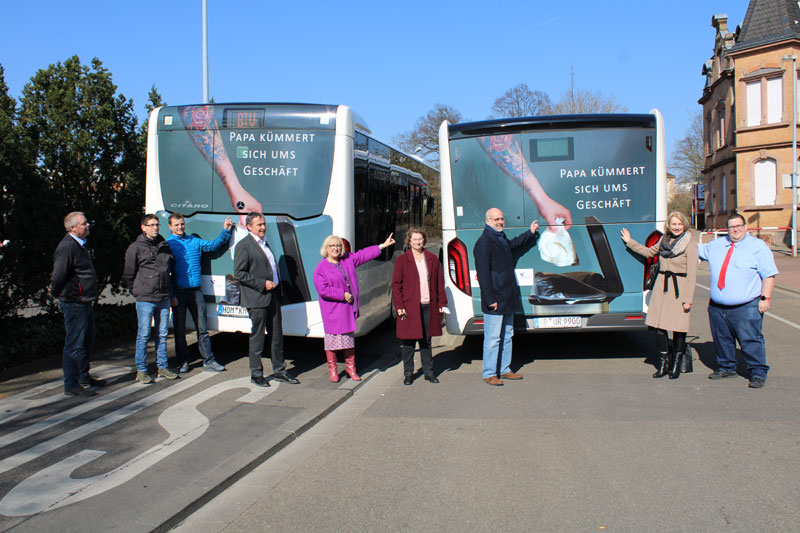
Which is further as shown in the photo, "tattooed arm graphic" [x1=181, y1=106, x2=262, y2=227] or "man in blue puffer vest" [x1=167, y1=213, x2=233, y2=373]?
"tattooed arm graphic" [x1=181, y1=106, x2=262, y2=227]

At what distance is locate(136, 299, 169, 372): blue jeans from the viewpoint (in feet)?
23.6

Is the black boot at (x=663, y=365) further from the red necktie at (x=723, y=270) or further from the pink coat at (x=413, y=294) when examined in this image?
the pink coat at (x=413, y=294)

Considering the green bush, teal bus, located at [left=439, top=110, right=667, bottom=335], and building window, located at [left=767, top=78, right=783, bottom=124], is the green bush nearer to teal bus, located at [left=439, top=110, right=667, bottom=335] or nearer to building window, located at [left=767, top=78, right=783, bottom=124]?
teal bus, located at [left=439, top=110, right=667, bottom=335]

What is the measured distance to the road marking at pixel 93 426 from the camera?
509 cm

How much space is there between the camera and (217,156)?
7.86 metres

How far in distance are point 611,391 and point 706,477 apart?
2.48m

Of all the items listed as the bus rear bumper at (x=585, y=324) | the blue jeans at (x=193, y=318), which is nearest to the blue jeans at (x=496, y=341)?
the bus rear bumper at (x=585, y=324)

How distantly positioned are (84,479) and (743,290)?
6399 millimetres

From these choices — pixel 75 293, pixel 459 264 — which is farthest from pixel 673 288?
pixel 75 293

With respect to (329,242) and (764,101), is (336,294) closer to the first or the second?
(329,242)

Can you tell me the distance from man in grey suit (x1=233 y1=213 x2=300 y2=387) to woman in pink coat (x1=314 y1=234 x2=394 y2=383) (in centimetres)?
49

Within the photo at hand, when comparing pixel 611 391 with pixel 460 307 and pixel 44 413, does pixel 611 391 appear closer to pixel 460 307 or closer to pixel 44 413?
pixel 460 307

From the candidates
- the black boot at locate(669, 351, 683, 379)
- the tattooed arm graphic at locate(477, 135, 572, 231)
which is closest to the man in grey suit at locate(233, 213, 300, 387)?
the tattooed arm graphic at locate(477, 135, 572, 231)

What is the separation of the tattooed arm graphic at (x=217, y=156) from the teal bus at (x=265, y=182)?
0.01 meters
